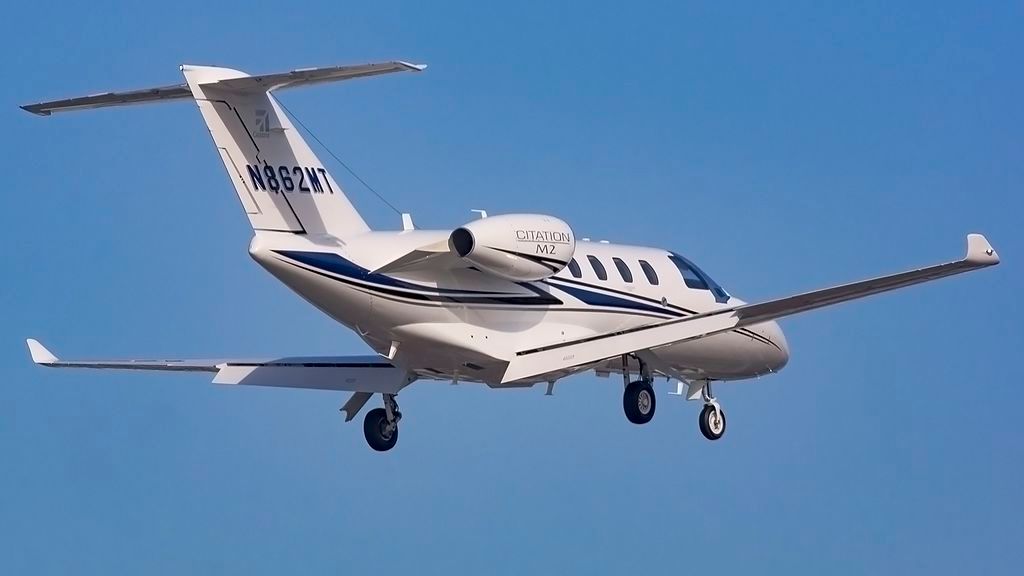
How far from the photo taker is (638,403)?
30125 millimetres

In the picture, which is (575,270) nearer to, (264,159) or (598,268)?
(598,268)

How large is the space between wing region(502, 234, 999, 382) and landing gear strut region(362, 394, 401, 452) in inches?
115

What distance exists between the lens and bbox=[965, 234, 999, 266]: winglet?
25.2 meters

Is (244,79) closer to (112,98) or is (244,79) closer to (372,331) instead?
(112,98)

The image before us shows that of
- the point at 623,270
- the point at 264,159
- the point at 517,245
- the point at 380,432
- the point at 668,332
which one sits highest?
the point at 623,270

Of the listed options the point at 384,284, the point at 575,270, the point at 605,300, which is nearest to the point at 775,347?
the point at 605,300

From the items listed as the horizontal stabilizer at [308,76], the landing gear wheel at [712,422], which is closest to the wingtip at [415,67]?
the horizontal stabilizer at [308,76]

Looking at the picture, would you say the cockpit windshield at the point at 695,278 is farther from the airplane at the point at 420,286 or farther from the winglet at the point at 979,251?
the winglet at the point at 979,251

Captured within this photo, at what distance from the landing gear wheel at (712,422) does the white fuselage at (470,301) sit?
2.72ft

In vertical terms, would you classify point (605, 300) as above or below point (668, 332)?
above

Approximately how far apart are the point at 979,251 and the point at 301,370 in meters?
11.5

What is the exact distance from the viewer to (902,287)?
27141 millimetres

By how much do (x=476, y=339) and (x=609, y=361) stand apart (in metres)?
4.08

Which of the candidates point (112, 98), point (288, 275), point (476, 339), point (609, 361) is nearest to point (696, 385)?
point (609, 361)
